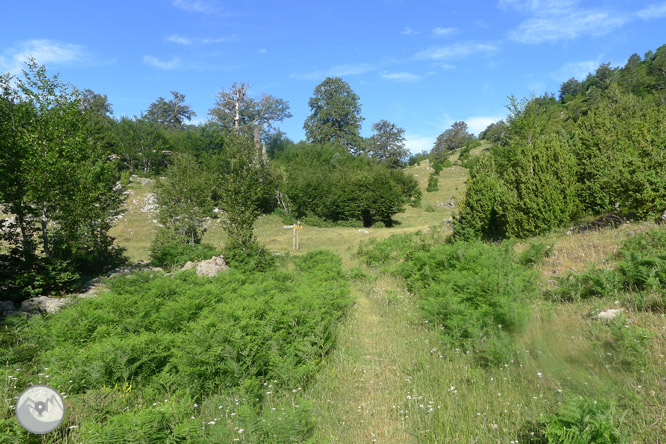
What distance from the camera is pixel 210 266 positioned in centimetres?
1362

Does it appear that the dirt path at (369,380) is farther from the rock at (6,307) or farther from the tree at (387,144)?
the tree at (387,144)

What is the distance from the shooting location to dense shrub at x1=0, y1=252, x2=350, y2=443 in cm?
313

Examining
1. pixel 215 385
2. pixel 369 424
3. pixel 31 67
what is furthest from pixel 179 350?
pixel 31 67

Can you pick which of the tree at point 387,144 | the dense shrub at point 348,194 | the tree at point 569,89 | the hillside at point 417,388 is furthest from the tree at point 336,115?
the hillside at point 417,388

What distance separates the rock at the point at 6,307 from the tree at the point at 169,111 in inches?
2749

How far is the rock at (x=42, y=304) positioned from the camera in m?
9.07

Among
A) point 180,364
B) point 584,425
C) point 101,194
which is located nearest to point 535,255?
point 584,425

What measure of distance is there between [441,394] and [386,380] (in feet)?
2.65

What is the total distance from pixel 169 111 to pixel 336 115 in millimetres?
37447

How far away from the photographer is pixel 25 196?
10906mm

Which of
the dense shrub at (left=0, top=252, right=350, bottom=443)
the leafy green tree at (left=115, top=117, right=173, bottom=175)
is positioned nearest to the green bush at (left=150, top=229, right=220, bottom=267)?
the dense shrub at (left=0, top=252, right=350, bottom=443)

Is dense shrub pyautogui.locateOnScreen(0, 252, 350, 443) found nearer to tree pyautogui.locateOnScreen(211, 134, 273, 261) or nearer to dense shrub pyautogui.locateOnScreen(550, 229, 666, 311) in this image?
dense shrub pyautogui.locateOnScreen(550, 229, 666, 311)

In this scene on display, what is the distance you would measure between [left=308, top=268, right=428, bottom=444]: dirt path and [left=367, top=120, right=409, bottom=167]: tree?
193 feet

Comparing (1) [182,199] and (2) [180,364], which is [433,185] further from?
(2) [180,364]
